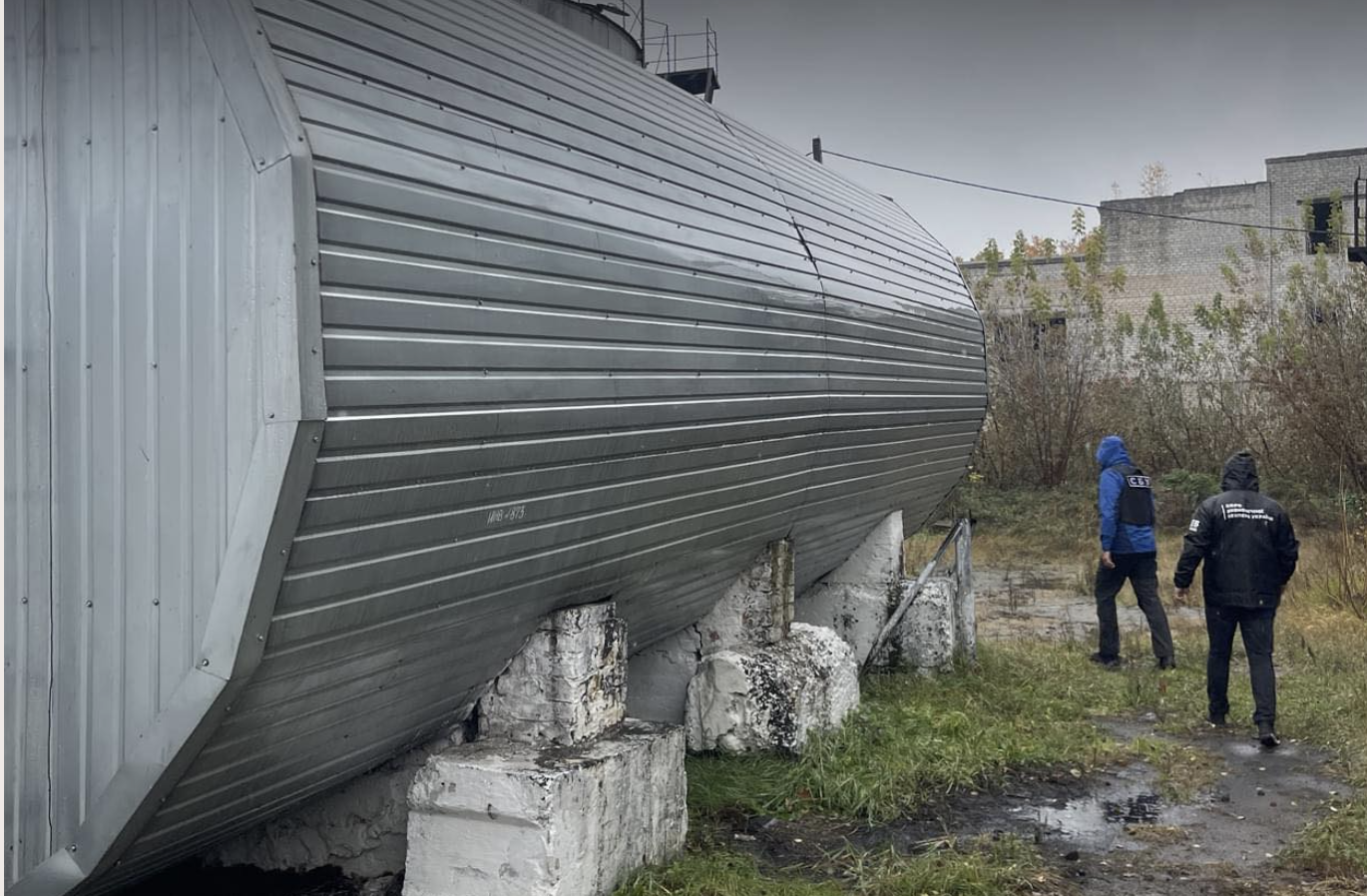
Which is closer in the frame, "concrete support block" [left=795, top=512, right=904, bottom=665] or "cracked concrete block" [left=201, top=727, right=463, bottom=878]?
"cracked concrete block" [left=201, top=727, right=463, bottom=878]

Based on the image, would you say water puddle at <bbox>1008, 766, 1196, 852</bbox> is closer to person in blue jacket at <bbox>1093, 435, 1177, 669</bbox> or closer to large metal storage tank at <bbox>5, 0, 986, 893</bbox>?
large metal storage tank at <bbox>5, 0, 986, 893</bbox>

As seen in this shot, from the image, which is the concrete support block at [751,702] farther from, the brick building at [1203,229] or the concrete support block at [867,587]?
the brick building at [1203,229]

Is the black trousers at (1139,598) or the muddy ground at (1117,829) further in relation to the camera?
the black trousers at (1139,598)

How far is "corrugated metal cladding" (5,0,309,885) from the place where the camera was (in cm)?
314

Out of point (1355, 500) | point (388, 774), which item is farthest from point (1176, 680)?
point (1355, 500)

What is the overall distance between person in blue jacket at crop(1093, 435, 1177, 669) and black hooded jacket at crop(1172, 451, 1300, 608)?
6.09 ft

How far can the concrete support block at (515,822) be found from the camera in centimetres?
436

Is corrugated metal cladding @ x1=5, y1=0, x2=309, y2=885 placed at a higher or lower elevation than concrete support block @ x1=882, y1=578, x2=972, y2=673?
higher

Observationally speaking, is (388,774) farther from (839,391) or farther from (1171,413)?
(1171,413)

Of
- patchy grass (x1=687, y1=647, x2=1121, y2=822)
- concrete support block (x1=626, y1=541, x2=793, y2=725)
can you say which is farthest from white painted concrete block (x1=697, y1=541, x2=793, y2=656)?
patchy grass (x1=687, y1=647, x2=1121, y2=822)

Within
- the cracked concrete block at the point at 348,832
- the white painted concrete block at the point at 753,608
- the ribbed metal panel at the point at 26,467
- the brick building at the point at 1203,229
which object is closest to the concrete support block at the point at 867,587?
the white painted concrete block at the point at 753,608

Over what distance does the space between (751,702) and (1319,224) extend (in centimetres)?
2358

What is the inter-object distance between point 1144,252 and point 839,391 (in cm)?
2261

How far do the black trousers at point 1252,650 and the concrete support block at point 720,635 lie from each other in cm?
272
